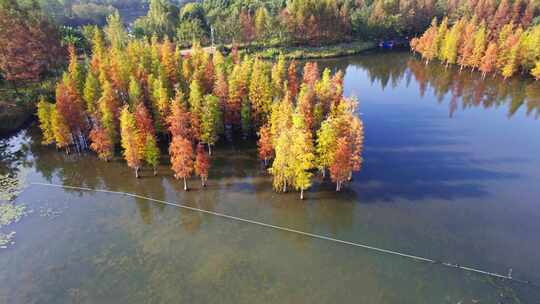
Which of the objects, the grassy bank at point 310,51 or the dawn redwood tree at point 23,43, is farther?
the grassy bank at point 310,51

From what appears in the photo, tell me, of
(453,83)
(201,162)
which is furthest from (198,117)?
(453,83)

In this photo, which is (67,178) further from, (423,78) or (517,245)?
(423,78)

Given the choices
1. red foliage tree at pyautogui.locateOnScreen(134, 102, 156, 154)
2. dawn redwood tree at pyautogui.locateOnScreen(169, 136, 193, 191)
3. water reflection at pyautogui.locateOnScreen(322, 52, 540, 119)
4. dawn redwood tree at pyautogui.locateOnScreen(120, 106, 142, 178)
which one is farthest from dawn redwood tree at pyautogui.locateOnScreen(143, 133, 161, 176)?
water reflection at pyautogui.locateOnScreen(322, 52, 540, 119)

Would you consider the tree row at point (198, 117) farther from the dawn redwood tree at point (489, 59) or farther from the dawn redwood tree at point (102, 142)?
the dawn redwood tree at point (489, 59)

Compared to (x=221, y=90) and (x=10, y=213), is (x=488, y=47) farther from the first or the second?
(x=10, y=213)

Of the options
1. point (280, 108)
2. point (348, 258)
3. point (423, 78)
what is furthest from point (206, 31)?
point (348, 258)

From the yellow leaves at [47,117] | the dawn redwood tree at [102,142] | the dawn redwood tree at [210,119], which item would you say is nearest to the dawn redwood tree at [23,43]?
the yellow leaves at [47,117]

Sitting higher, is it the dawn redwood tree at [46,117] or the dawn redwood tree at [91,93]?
the dawn redwood tree at [91,93]
